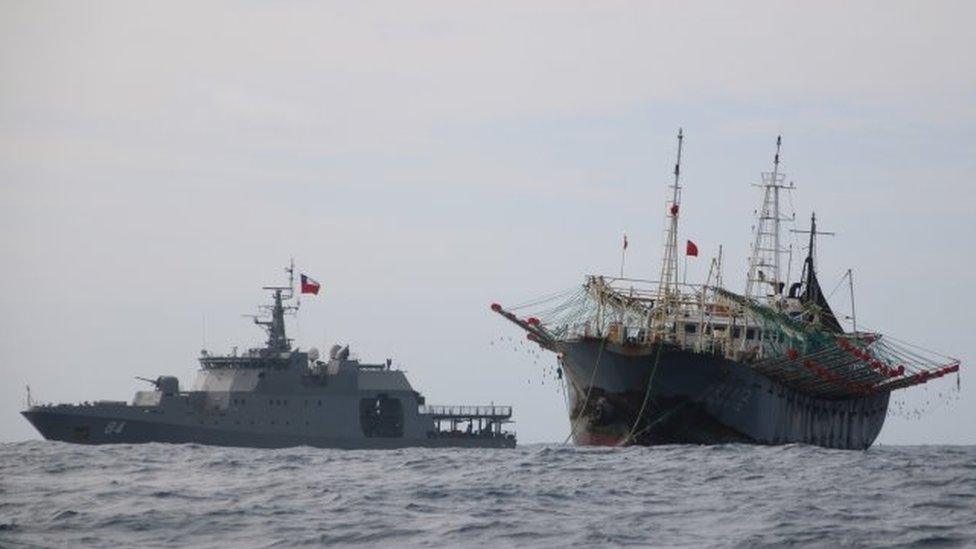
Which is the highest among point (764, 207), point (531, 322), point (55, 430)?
point (764, 207)

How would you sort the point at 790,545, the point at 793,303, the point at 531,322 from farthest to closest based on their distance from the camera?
1. the point at 793,303
2. the point at 531,322
3. the point at 790,545

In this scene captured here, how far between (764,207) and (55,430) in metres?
39.8

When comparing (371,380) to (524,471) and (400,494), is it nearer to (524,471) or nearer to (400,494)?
(524,471)

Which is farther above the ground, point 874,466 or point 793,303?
point 793,303

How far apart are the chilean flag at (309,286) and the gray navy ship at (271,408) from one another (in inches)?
4.9

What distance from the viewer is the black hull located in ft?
209

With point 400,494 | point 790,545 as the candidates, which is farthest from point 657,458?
point 790,545

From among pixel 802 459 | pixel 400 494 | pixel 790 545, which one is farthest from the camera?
pixel 802 459

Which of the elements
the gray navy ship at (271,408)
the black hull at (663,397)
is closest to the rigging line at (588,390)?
the black hull at (663,397)

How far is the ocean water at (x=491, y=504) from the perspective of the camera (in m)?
26.7

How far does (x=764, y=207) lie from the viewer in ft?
280

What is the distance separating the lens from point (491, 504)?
3198 centimetres

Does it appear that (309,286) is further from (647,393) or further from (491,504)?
(491,504)

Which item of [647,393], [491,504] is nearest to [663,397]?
[647,393]
